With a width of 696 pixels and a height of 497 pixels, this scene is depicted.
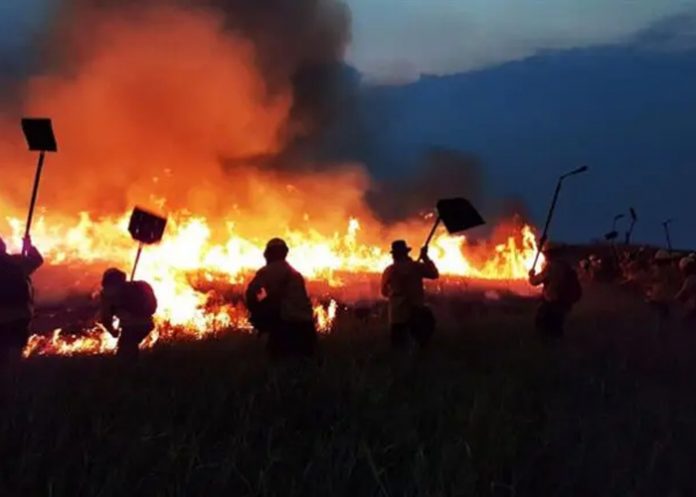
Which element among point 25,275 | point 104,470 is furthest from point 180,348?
point 104,470

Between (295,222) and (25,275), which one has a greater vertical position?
(295,222)

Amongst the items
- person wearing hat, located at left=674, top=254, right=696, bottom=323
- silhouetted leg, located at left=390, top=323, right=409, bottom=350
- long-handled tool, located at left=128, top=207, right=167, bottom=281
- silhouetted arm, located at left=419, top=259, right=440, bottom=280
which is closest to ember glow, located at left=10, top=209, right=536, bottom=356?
long-handled tool, located at left=128, top=207, right=167, bottom=281

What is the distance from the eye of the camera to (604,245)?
1853 inches

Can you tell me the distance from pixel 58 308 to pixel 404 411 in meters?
13.4

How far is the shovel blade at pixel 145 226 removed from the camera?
11.5 m

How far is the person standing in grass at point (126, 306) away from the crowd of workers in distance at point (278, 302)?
0.01m

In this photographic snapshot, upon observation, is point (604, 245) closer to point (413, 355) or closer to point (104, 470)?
point (413, 355)

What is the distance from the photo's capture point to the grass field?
521 centimetres

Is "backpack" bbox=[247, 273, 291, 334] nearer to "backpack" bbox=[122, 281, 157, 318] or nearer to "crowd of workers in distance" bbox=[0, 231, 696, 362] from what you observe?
"crowd of workers in distance" bbox=[0, 231, 696, 362]

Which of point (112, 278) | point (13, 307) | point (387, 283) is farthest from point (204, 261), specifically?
point (13, 307)

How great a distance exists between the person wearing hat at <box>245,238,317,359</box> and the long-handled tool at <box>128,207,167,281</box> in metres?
2.25

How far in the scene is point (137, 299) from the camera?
34.9 feet

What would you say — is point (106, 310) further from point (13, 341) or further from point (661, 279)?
point (661, 279)

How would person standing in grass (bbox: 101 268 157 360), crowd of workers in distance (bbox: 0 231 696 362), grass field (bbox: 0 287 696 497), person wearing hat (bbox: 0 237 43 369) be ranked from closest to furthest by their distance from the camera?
grass field (bbox: 0 287 696 497), person wearing hat (bbox: 0 237 43 369), crowd of workers in distance (bbox: 0 231 696 362), person standing in grass (bbox: 101 268 157 360)
